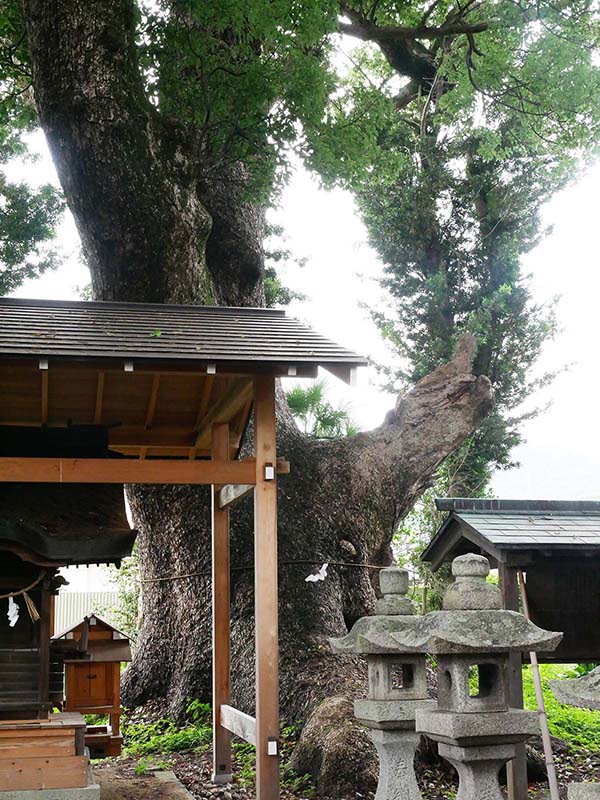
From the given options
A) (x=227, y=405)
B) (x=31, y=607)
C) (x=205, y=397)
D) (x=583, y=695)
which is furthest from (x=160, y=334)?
(x=583, y=695)

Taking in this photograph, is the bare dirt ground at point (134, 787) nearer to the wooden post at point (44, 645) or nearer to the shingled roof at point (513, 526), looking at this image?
the wooden post at point (44, 645)

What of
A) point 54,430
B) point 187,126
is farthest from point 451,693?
point 187,126

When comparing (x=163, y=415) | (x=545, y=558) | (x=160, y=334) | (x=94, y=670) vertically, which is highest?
(x=160, y=334)

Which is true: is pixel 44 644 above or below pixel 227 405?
below

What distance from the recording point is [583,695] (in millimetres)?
3420

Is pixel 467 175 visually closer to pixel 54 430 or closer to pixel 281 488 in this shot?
pixel 281 488

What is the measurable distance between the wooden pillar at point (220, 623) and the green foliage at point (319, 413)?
6.13 m

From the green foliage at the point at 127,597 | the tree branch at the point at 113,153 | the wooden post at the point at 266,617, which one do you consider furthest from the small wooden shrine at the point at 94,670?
the green foliage at the point at 127,597

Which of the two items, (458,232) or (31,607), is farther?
(458,232)

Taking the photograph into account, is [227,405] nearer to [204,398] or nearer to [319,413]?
[204,398]

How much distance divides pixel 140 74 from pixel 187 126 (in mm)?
769

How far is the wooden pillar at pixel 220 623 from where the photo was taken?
7598 millimetres

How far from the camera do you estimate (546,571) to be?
7430mm

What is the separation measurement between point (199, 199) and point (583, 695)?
326 inches
